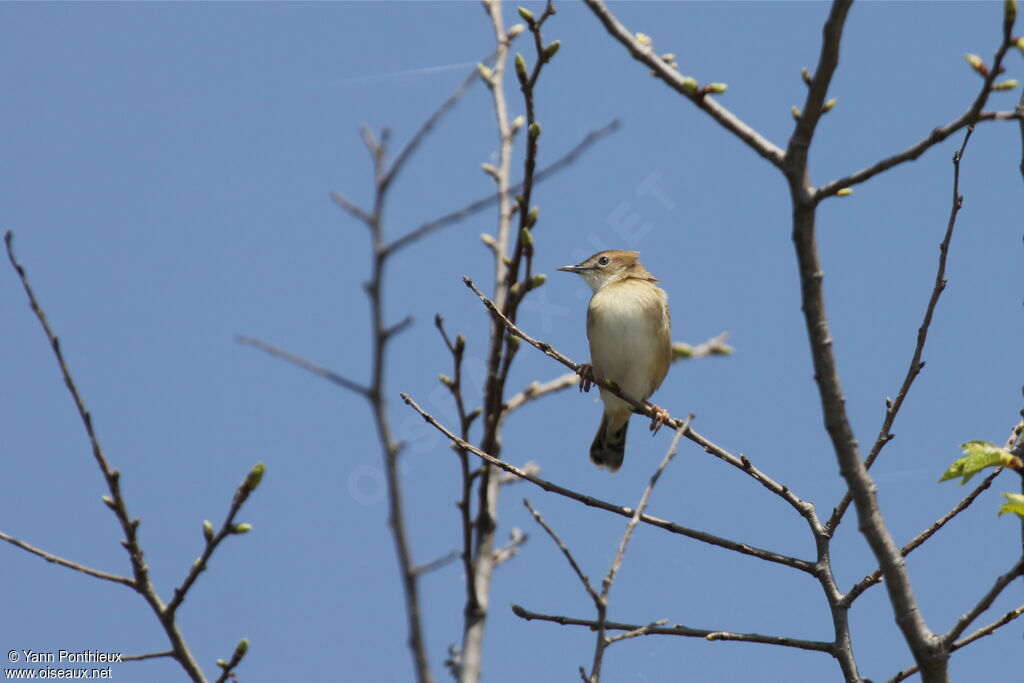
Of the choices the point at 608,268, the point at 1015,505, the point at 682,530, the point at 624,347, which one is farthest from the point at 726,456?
the point at 608,268

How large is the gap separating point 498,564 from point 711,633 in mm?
2037

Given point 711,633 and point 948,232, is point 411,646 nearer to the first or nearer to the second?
point 711,633

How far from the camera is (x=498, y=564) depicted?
19.0 ft

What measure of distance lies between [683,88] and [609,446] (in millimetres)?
5669

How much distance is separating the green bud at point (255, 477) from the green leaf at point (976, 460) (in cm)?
220

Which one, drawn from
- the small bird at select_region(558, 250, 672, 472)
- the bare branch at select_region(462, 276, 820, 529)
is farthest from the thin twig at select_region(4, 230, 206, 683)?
the small bird at select_region(558, 250, 672, 472)

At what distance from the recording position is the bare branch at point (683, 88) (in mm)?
2992

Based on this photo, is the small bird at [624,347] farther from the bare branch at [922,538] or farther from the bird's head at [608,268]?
the bare branch at [922,538]

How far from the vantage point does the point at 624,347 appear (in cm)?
804

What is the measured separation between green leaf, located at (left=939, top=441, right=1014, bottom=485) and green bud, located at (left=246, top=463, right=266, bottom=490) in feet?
7.20

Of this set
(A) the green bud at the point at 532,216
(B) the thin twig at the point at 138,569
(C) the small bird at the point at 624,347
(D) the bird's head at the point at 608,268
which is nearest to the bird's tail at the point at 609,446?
(C) the small bird at the point at 624,347

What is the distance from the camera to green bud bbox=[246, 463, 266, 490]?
3.65 meters

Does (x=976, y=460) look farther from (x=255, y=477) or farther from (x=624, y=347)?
(x=624, y=347)

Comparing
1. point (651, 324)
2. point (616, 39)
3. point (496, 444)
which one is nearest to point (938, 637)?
point (616, 39)
